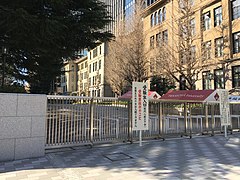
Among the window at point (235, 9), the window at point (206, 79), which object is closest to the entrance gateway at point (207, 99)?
the window at point (206, 79)

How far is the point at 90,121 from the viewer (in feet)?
21.5

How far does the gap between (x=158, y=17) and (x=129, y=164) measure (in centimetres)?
3038

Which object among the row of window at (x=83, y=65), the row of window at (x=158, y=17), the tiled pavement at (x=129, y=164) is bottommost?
the tiled pavement at (x=129, y=164)

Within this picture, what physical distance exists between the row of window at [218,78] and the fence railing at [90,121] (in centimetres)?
1618

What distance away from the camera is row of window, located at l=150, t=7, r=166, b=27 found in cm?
3068

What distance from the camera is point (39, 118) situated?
17.9ft

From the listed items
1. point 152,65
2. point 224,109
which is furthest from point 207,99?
point 152,65

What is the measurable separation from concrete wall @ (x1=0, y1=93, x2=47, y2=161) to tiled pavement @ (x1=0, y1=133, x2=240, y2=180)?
29cm

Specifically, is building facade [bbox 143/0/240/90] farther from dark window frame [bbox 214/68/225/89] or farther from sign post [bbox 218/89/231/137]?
sign post [bbox 218/89/231/137]

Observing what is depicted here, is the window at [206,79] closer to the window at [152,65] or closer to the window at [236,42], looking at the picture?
the window at [236,42]

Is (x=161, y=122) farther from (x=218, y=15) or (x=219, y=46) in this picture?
(x=218, y=15)

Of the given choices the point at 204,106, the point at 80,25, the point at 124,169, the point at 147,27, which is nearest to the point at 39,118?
the point at 124,169

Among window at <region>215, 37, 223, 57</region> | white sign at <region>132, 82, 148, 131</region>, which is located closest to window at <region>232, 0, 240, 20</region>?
window at <region>215, 37, 223, 57</region>

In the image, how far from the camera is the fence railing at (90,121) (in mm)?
5969
